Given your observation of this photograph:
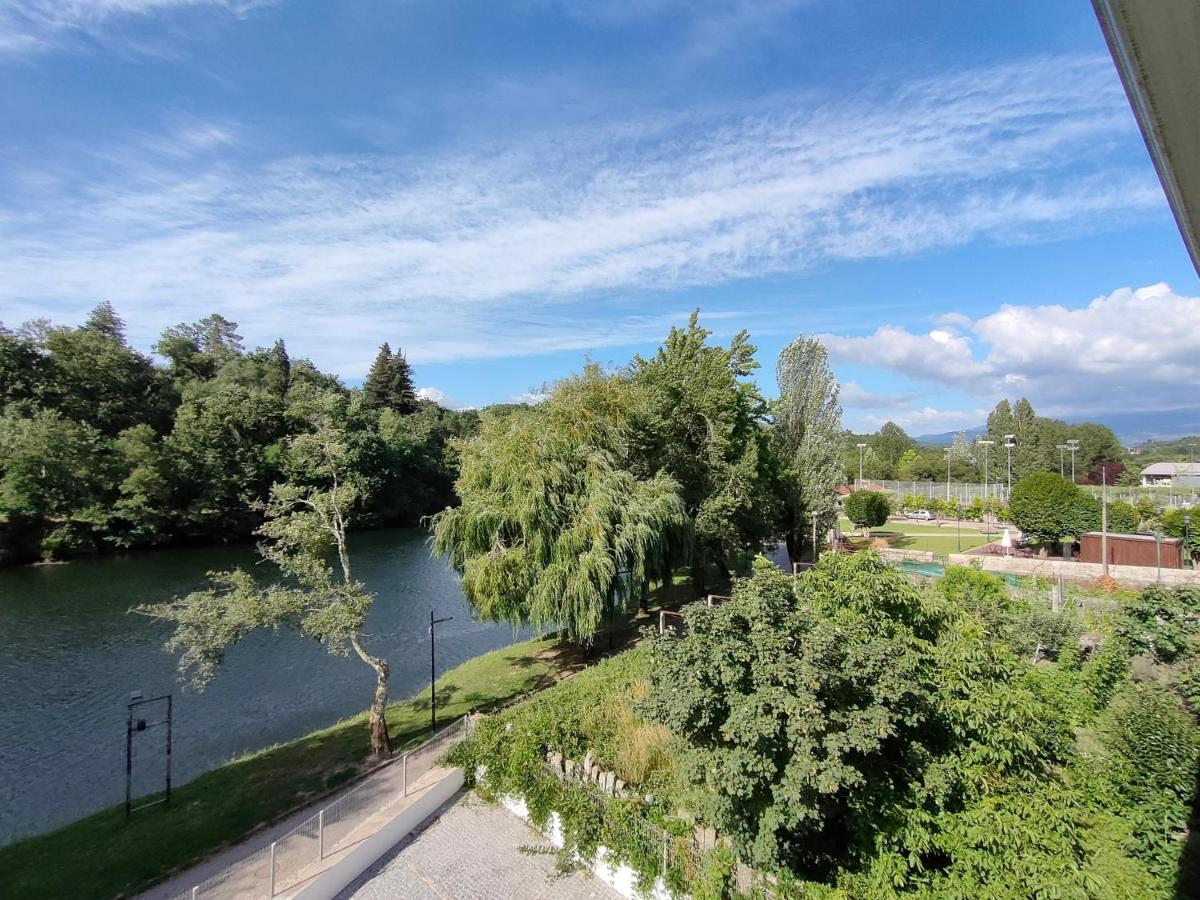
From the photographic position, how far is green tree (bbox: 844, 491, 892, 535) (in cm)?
3644

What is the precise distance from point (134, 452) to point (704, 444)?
33.2m

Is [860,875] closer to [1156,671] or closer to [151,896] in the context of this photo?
[1156,671]

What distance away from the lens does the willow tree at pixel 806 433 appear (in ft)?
87.1

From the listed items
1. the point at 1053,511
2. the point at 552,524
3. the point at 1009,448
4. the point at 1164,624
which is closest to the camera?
the point at 1164,624

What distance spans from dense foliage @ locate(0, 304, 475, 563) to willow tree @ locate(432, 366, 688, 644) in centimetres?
1324

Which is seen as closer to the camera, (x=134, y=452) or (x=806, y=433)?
(x=806, y=433)

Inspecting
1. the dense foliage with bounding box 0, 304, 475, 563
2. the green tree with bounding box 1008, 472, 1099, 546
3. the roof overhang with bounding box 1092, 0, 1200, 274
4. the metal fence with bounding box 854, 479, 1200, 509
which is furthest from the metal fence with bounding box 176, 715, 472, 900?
the metal fence with bounding box 854, 479, 1200, 509

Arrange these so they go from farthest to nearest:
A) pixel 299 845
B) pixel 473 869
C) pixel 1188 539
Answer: pixel 1188 539 < pixel 299 845 < pixel 473 869

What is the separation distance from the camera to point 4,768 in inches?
504

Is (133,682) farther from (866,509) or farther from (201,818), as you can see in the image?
(866,509)

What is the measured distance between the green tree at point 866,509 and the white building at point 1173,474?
2677cm

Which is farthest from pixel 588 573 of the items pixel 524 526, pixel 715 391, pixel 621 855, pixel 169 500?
pixel 169 500

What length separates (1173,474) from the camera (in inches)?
2084

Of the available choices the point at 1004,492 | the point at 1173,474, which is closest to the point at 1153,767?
the point at 1004,492
